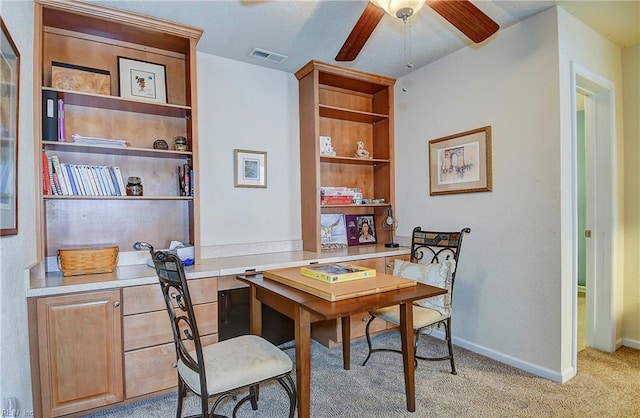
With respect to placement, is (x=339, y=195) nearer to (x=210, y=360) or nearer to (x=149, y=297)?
(x=149, y=297)

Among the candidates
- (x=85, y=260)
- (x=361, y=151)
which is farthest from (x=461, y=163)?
(x=85, y=260)

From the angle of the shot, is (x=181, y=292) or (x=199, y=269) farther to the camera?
(x=199, y=269)

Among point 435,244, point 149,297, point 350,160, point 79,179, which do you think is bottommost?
point 149,297

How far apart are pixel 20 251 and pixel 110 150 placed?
95cm

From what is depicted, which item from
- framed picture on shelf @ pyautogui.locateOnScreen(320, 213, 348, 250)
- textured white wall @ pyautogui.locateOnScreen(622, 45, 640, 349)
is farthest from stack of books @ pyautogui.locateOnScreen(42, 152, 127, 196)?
textured white wall @ pyautogui.locateOnScreen(622, 45, 640, 349)

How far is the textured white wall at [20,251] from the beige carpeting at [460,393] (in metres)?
0.70

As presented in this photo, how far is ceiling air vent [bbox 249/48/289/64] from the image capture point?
2.86 m

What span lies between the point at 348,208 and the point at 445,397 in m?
2.00

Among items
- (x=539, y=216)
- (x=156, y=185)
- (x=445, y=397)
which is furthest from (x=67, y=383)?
(x=539, y=216)

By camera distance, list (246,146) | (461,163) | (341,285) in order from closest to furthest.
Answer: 1. (341,285)
2. (461,163)
3. (246,146)

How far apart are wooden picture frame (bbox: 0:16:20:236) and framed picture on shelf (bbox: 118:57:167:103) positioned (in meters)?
0.92

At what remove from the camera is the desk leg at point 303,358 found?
1581 millimetres

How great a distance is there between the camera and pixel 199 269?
234 cm

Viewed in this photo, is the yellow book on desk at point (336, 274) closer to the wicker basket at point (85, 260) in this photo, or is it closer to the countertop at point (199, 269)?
the countertop at point (199, 269)
